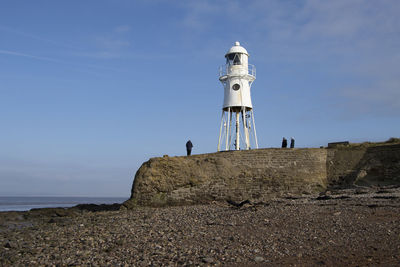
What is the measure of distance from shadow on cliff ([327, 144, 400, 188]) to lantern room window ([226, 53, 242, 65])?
1086 centimetres

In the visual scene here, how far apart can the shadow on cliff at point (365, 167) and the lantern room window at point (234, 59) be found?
10856mm

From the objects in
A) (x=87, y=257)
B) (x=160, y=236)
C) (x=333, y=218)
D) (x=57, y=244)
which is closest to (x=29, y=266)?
(x=87, y=257)

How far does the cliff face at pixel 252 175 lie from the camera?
64.4 feet

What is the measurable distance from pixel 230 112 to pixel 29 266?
2124 cm

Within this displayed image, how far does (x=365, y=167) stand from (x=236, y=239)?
484 inches

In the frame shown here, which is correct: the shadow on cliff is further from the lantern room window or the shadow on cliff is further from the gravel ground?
the lantern room window

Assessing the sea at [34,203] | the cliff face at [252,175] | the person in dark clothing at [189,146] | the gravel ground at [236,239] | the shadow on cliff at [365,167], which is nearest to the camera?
the gravel ground at [236,239]

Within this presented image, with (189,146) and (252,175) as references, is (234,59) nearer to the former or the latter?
(189,146)

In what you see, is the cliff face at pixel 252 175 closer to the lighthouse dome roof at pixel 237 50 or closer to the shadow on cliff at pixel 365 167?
the shadow on cliff at pixel 365 167

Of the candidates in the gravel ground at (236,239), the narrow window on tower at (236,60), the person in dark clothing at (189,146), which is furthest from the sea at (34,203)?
the gravel ground at (236,239)

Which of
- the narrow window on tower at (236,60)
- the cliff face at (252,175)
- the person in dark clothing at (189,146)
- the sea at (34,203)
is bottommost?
the sea at (34,203)

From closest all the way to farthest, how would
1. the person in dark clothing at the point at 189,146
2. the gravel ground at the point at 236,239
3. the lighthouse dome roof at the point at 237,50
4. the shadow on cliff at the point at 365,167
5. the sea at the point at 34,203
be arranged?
the gravel ground at the point at 236,239
the shadow on cliff at the point at 365,167
the person in dark clothing at the point at 189,146
the lighthouse dome roof at the point at 237,50
the sea at the point at 34,203

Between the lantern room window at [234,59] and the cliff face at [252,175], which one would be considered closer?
the cliff face at [252,175]

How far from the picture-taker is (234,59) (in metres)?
29.1
